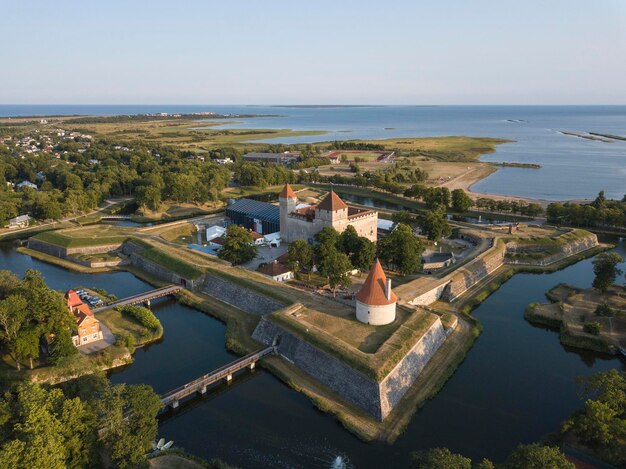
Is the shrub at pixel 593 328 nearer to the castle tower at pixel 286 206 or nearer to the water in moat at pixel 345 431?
the water in moat at pixel 345 431

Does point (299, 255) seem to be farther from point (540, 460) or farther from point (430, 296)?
point (540, 460)

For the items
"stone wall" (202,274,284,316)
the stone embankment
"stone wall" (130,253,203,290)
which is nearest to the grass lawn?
"stone wall" (130,253,203,290)

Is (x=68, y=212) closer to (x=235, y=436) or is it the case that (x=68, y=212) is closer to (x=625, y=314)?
(x=235, y=436)

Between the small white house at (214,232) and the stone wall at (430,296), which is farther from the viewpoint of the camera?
the small white house at (214,232)

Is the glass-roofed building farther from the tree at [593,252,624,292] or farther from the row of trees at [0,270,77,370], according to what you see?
the tree at [593,252,624,292]

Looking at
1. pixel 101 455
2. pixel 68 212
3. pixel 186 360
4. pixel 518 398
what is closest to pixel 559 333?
pixel 518 398

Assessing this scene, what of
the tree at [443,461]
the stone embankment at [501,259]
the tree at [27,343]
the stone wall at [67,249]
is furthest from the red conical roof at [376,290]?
the stone wall at [67,249]
